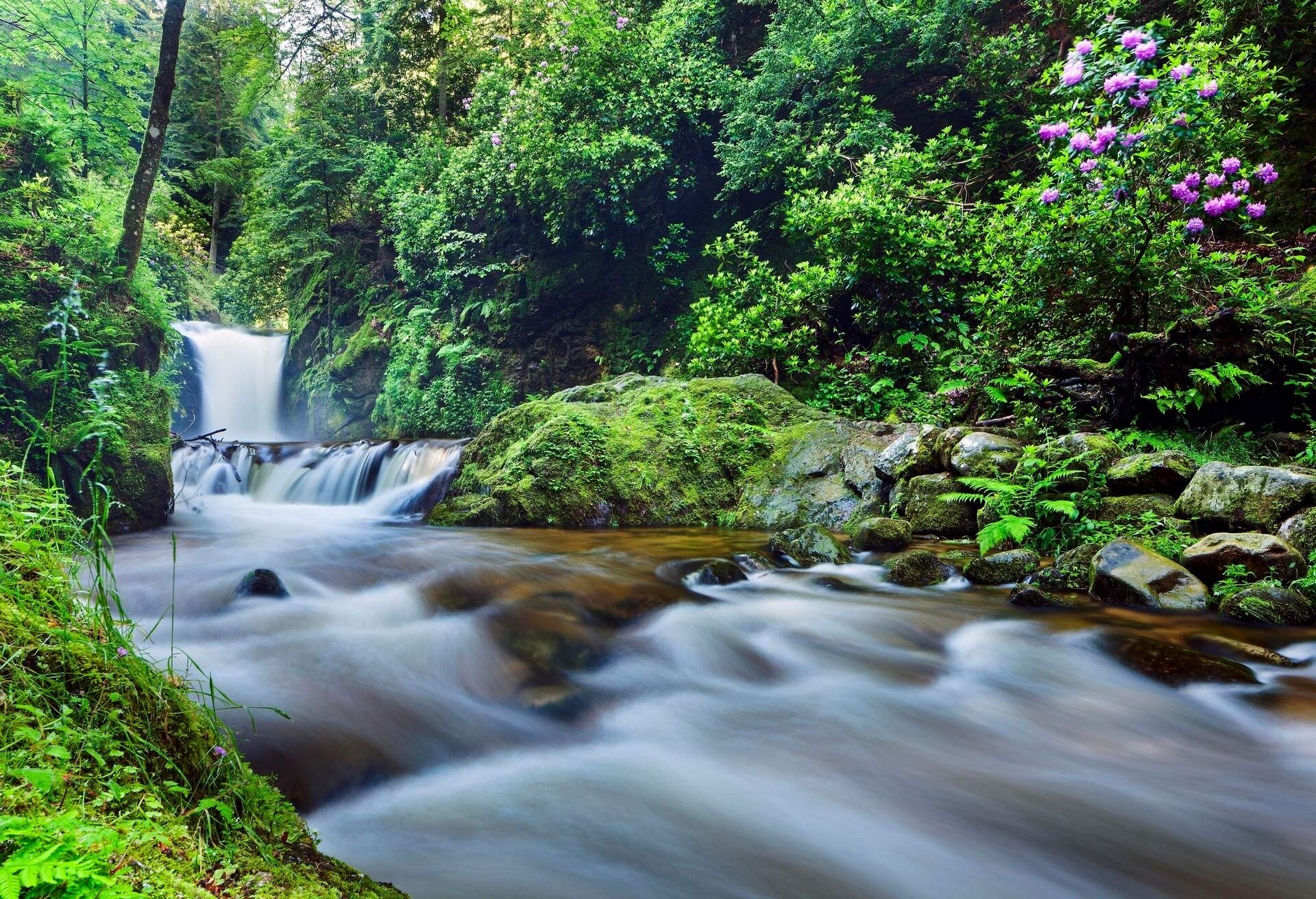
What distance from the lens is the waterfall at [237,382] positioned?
60.6ft

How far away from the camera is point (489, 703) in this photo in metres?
3.21

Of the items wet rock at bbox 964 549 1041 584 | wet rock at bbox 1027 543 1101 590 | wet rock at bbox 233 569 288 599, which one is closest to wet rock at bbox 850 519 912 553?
wet rock at bbox 964 549 1041 584

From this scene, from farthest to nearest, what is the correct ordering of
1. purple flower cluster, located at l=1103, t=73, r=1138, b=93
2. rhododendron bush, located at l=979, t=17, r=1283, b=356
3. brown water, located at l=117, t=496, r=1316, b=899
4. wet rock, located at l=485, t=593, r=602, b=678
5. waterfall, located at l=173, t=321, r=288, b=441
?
waterfall, located at l=173, t=321, r=288, b=441
rhododendron bush, located at l=979, t=17, r=1283, b=356
purple flower cluster, located at l=1103, t=73, r=1138, b=93
wet rock, located at l=485, t=593, r=602, b=678
brown water, located at l=117, t=496, r=1316, b=899

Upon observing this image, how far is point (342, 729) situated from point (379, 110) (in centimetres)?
2164

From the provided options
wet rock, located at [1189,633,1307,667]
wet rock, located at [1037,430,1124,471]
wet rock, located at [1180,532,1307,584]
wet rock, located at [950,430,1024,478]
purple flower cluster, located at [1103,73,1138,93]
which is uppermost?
purple flower cluster, located at [1103,73,1138,93]

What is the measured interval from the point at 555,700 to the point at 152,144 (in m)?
7.79

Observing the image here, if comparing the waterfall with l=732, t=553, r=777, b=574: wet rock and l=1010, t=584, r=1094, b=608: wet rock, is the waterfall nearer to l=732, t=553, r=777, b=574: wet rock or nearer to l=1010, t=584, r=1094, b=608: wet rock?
l=732, t=553, r=777, b=574: wet rock

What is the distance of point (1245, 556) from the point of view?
4.12 m

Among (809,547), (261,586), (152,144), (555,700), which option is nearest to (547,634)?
(555,700)

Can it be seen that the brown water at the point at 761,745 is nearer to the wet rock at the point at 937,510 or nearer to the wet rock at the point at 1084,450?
the wet rock at the point at 937,510

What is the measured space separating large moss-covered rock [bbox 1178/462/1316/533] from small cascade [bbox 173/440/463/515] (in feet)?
27.5

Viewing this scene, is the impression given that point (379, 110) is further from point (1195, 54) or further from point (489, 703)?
point (489, 703)

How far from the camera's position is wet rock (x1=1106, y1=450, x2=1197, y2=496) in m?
4.98

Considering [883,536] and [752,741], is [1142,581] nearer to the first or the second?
[883,536]
